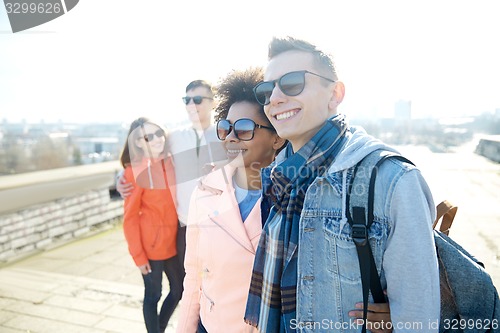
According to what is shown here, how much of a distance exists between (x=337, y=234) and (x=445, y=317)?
0.46 m

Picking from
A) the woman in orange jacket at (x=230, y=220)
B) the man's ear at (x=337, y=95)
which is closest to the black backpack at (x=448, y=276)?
the man's ear at (x=337, y=95)

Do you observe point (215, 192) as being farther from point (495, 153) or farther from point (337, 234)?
point (495, 153)

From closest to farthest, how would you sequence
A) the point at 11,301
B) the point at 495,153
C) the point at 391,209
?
1. the point at 391,209
2. the point at 11,301
3. the point at 495,153

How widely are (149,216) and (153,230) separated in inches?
4.8

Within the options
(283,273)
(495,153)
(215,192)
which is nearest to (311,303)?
(283,273)

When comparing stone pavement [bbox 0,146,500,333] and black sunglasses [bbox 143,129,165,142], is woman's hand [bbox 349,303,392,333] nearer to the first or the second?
stone pavement [bbox 0,146,500,333]

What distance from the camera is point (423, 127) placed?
36.8 feet

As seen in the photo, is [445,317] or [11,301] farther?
[11,301]

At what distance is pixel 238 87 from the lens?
1905 millimetres

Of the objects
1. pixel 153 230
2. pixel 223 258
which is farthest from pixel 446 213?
pixel 153 230

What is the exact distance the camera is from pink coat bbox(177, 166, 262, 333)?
1604 mm

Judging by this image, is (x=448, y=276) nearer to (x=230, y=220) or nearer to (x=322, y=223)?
(x=322, y=223)

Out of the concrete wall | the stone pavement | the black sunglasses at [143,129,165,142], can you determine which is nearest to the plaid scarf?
the stone pavement

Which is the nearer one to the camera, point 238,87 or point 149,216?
point 238,87
